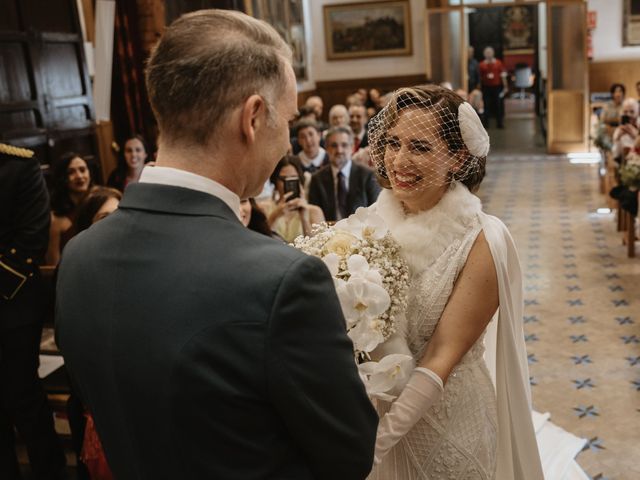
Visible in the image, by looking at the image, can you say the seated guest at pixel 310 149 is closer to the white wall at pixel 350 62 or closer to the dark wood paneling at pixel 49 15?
the dark wood paneling at pixel 49 15

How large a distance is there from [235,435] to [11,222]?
2641 millimetres

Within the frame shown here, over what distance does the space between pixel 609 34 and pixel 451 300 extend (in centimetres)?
1294

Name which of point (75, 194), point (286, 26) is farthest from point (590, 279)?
point (286, 26)

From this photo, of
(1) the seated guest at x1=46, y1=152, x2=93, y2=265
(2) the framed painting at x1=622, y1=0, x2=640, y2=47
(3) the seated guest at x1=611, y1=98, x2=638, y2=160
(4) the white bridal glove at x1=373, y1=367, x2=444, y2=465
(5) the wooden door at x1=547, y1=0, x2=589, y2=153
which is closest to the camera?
(4) the white bridal glove at x1=373, y1=367, x2=444, y2=465

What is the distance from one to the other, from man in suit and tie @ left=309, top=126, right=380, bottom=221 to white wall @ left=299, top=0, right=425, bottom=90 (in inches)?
352

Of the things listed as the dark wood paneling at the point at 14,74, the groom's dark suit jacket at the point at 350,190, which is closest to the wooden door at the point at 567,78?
the groom's dark suit jacket at the point at 350,190

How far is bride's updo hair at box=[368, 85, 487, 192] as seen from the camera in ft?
6.32

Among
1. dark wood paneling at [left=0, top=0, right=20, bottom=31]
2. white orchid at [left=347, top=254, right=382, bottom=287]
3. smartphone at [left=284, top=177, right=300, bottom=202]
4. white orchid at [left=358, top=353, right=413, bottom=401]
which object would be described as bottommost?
white orchid at [left=358, top=353, right=413, bottom=401]

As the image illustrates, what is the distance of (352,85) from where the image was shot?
14.7 meters

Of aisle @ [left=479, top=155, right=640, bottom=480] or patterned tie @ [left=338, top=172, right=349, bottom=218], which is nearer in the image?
aisle @ [left=479, top=155, right=640, bottom=480]

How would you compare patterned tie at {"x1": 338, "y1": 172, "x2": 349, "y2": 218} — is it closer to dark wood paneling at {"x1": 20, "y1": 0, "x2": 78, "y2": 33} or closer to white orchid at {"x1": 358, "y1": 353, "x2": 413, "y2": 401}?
dark wood paneling at {"x1": 20, "y1": 0, "x2": 78, "y2": 33}

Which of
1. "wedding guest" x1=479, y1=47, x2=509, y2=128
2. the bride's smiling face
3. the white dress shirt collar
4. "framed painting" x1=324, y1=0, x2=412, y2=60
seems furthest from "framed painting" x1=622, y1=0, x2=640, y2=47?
the white dress shirt collar

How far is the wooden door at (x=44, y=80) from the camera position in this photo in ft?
17.5

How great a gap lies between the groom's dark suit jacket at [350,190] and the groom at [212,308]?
13.2 feet
